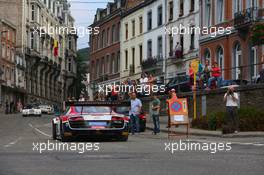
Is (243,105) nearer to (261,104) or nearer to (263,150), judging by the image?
(261,104)

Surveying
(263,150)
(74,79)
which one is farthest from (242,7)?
(74,79)

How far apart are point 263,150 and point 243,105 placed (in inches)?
613

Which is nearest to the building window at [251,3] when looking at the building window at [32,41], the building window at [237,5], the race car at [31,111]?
the building window at [237,5]

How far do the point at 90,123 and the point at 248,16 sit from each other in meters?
23.2

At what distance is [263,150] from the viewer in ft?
58.2

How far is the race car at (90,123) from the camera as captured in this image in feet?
72.6

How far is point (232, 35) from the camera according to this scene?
46.3m

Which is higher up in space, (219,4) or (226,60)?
(219,4)

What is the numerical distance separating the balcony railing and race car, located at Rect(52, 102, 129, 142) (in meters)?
21.4

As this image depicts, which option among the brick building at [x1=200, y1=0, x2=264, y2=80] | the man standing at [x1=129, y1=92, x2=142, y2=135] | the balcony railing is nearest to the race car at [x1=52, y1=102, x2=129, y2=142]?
the man standing at [x1=129, y1=92, x2=142, y2=135]

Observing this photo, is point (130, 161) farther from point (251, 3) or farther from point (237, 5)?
point (237, 5)

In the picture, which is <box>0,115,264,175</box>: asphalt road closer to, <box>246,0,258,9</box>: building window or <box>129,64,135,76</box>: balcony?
<box>246,0,258,9</box>: building window

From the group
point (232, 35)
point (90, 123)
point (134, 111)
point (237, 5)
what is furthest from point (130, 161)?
point (232, 35)

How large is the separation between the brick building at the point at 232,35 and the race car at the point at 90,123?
616 inches
